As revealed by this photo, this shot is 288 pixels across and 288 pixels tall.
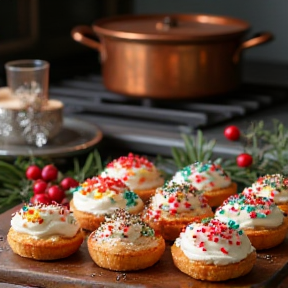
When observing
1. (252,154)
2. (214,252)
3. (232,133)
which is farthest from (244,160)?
(214,252)

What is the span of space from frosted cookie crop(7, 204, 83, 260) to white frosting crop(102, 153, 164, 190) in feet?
1.00

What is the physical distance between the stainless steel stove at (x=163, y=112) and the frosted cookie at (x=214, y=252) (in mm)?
693

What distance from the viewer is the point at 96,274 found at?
1.58 m

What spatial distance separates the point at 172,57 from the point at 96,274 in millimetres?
1133

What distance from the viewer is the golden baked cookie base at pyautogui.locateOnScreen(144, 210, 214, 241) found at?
5.80 ft

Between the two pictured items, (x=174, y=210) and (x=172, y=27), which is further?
(x=172, y=27)

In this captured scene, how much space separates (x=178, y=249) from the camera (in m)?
1.62

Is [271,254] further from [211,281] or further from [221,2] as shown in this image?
[221,2]

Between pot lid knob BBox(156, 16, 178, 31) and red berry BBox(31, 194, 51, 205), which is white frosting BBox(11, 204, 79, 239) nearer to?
red berry BBox(31, 194, 51, 205)

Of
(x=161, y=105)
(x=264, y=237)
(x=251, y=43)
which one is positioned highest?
(x=251, y=43)

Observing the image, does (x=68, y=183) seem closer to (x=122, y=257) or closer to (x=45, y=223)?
(x=45, y=223)

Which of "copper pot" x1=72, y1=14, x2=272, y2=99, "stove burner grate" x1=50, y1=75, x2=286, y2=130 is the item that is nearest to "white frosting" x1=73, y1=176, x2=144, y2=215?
"stove burner grate" x1=50, y1=75, x2=286, y2=130

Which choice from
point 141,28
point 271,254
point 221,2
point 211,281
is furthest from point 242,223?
point 221,2

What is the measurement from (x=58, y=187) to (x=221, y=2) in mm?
1695
